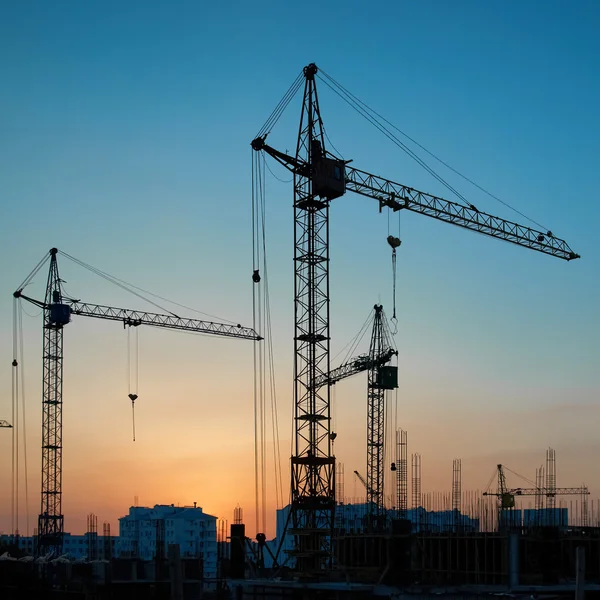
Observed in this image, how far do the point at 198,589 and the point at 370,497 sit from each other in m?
22.6

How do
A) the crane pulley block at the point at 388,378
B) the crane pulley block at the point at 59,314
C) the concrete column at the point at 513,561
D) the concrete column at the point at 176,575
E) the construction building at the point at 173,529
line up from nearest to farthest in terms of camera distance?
the concrete column at the point at 176,575 → the concrete column at the point at 513,561 → the crane pulley block at the point at 388,378 → the crane pulley block at the point at 59,314 → the construction building at the point at 173,529

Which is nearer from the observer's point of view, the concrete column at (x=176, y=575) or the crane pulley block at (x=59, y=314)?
the concrete column at (x=176, y=575)

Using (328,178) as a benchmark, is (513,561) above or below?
below

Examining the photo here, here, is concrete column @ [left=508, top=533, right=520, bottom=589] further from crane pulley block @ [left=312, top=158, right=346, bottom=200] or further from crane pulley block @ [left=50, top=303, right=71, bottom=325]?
crane pulley block @ [left=50, top=303, right=71, bottom=325]

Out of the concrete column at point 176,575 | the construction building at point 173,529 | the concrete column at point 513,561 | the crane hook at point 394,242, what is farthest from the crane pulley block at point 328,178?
the construction building at point 173,529

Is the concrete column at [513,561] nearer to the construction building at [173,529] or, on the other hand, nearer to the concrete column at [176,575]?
the concrete column at [176,575]

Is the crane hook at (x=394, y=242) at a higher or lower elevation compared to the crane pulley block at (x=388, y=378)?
higher

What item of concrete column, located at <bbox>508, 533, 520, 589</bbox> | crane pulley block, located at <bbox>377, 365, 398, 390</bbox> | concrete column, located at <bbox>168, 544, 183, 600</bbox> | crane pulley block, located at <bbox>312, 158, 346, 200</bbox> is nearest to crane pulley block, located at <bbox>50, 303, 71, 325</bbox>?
crane pulley block, located at <bbox>377, 365, 398, 390</bbox>

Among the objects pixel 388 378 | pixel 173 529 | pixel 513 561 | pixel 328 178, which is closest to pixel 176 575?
pixel 513 561

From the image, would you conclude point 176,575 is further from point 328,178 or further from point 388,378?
point 388,378

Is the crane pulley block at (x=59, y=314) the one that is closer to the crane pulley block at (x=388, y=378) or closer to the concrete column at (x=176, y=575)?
the crane pulley block at (x=388, y=378)

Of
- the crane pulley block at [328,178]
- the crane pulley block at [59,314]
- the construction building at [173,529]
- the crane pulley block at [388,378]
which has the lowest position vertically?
the construction building at [173,529]

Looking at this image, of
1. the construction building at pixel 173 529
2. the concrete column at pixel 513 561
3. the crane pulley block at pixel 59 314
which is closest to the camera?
the concrete column at pixel 513 561

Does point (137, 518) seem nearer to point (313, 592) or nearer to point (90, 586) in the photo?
point (90, 586)
